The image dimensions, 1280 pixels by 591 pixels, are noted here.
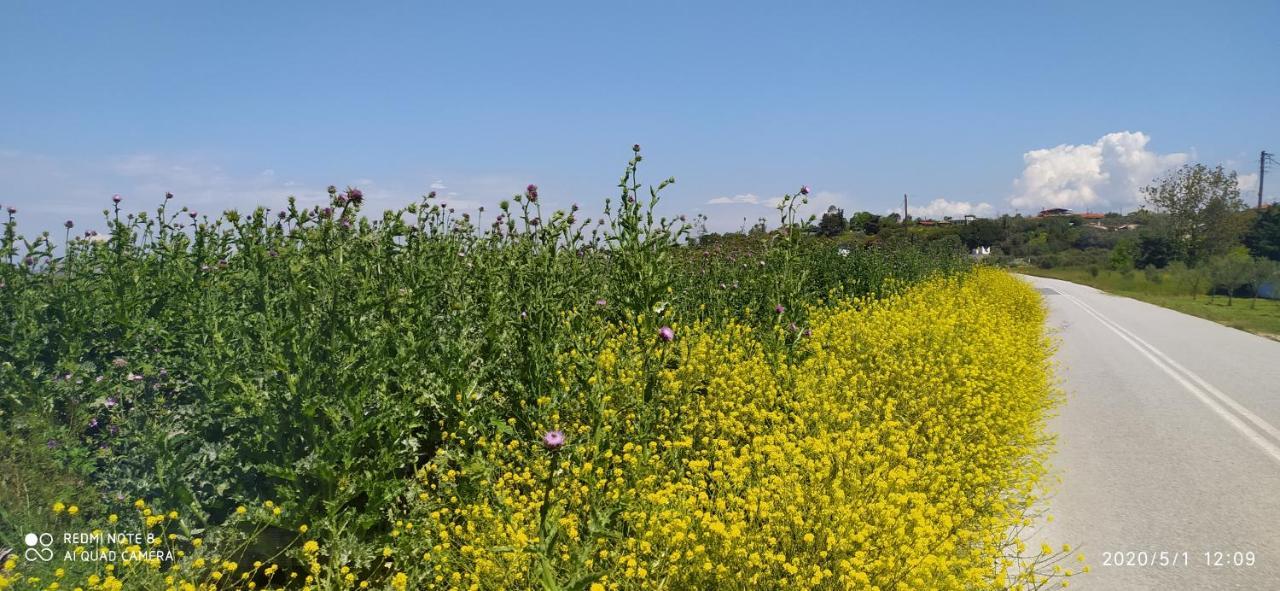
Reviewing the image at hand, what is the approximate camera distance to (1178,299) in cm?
2877

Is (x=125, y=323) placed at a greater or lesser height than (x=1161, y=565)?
greater

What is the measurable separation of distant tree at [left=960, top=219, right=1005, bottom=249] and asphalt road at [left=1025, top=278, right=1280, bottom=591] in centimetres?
6440

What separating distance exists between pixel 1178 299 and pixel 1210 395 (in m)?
24.6

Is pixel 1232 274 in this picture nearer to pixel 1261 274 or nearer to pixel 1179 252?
pixel 1261 274

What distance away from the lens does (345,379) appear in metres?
3.62

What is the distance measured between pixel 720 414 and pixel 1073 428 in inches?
163

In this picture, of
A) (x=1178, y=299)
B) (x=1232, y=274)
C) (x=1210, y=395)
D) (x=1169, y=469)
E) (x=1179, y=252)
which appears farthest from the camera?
(x=1179, y=252)

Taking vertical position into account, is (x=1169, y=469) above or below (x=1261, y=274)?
below

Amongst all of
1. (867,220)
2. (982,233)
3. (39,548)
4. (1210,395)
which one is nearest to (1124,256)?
(867,220)

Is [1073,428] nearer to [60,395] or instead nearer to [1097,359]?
[1097,359]

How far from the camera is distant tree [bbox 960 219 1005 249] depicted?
72.0 m

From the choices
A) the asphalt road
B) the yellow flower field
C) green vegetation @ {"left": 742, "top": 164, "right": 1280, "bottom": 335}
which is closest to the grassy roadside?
green vegetation @ {"left": 742, "top": 164, "right": 1280, "bottom": 335}

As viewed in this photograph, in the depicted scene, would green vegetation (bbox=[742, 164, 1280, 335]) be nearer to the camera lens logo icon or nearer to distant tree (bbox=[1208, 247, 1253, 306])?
distant tree (bbox=[1208, 247, 1253, 306])

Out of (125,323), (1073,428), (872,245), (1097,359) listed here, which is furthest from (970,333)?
(872,245)
